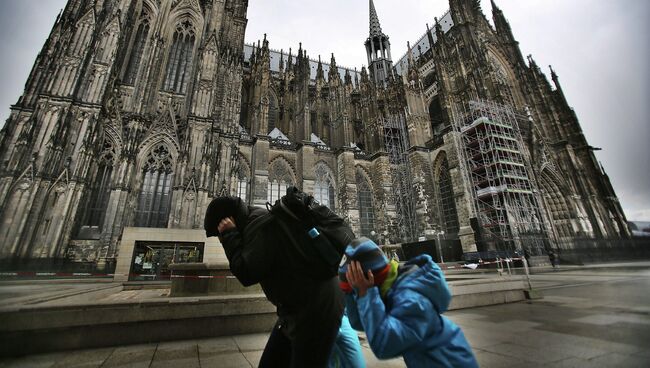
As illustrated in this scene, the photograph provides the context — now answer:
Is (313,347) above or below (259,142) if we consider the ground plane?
below

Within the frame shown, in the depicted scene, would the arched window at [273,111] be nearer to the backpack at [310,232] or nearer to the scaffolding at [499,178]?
the scaffolding at [499,178]

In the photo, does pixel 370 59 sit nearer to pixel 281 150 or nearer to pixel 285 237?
pixel 281 150

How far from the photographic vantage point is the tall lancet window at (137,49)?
1559cm

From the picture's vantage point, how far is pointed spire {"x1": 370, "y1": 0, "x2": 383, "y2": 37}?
37.6 metres

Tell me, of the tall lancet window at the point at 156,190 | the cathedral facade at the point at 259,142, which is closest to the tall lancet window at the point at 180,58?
the cathedral facade at the point at 259,142

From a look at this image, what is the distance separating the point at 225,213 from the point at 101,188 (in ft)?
50.9

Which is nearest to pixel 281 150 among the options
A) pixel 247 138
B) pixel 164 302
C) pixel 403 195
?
pixel 247 138

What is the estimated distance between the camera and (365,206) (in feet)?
69.3

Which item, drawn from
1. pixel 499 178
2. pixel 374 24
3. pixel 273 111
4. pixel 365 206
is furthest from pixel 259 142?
pixel 374 24

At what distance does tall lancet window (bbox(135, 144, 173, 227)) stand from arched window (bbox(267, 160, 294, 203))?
6.57m

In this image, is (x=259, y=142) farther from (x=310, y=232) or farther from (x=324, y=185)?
(x=310, y=232)

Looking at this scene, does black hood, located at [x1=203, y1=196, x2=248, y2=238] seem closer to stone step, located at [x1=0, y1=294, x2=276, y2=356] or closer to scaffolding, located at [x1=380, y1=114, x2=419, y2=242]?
stone step, located at [x1=0, y1=294, x2=276, y2=356]

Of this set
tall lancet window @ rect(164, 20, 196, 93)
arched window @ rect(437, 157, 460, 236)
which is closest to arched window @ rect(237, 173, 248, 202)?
tall lancet window @ rect(164, 20, 196, 93)

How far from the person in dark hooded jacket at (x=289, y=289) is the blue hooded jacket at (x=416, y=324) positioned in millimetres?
209
